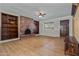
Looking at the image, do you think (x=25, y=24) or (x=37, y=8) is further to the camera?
(x=25, y=24)

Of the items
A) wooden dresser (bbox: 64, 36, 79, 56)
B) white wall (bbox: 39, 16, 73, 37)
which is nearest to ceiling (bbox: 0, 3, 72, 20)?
white wall (bbox: 39, 16, 73, 37)

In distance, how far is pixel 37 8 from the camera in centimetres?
265

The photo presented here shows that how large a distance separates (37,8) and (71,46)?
110cm

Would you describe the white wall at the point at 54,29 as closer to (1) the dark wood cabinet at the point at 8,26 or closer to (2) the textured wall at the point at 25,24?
(2) the textured wall at the point at 25,24

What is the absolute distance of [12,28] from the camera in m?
2.78

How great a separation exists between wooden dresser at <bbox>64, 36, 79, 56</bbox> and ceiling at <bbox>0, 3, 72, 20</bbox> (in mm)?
548

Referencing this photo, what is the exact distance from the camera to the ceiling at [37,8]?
2.60 m

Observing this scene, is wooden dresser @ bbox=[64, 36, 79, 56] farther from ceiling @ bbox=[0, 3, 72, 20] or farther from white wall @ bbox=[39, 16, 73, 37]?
ceiling @ bbox=[0, 3, 72, 20]

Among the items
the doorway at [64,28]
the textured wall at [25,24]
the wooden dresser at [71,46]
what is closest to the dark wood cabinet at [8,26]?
the textured wall at [25,24]

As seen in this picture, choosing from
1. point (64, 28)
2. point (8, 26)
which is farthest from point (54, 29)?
point (8, 26)

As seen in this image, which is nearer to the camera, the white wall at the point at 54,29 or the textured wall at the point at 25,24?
the white wall at the point at 54,29

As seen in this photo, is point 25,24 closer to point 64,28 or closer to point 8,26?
point 8,26

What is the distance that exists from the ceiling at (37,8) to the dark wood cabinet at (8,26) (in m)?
0.17

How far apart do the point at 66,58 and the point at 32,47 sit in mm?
769
